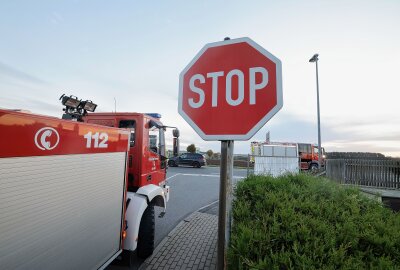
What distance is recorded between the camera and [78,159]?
101 inches

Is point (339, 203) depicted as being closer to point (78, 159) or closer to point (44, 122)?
point (78, 159)

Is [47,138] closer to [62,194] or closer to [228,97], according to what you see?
[62,194]

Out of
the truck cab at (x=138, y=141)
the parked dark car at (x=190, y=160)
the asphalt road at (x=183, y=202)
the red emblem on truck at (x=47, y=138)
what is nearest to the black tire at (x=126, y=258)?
the truck cab at (x=138, y=141)

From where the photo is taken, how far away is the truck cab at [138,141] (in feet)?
15.4

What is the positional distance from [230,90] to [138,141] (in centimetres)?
336

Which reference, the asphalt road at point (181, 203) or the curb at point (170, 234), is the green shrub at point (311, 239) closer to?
the curb at point (170, 234)

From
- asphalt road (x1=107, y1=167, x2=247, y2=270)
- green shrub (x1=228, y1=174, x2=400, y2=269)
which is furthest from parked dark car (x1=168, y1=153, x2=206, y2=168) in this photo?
green shrub (x1=228, y1=174, x2=400, y2=269)

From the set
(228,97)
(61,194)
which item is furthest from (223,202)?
(61,194)

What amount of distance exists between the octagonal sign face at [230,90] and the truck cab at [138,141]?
3050 mm

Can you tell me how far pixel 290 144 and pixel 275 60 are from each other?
2180cm

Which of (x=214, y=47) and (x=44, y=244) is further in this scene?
(x=44, y=244)

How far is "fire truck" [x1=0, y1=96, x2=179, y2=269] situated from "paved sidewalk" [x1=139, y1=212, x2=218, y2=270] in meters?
0.91

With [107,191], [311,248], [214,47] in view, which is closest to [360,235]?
[311,248]

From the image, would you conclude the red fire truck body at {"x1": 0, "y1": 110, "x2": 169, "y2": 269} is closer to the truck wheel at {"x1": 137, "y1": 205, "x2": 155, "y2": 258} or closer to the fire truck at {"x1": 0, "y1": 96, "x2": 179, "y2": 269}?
the fire truck at {"x1": 0, "y1": 96, "x2": 179, "y2": 269}
